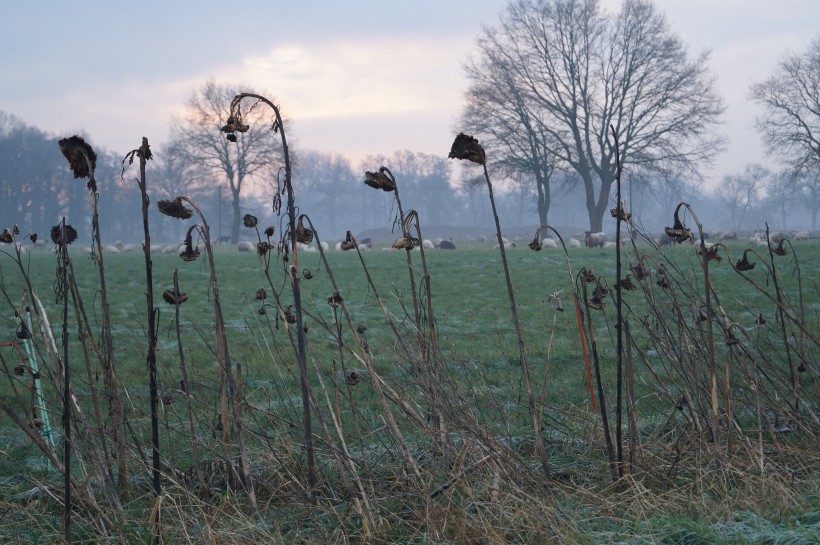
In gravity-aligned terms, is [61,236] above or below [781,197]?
below

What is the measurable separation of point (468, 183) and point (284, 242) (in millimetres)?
31846

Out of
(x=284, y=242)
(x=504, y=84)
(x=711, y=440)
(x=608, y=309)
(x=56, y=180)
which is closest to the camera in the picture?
(x=284, y=242)

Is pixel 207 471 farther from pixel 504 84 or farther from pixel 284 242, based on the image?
pixel 504 84

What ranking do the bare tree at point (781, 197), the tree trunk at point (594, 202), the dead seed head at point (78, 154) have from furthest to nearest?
the bare tree at point (781, 197) < the tree trunk at point (594, 202) < the dead seed head at point (78, 154)

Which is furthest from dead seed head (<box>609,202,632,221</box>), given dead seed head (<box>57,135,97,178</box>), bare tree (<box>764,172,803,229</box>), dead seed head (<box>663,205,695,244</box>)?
bare tree (<box>764,172,803,229</box>)

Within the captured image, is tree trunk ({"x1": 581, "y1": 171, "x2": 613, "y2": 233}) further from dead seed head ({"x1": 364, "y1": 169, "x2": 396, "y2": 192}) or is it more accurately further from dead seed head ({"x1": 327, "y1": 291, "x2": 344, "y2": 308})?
dead seed head ({"x1": 364, "y1": 169, "x2": 396, "y2": 192})

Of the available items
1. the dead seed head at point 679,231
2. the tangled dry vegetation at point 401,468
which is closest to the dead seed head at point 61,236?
the tangled dry vegetation at point 401,468

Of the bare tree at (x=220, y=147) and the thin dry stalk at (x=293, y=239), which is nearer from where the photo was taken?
the thin dry stalk at (x=293, y=239)

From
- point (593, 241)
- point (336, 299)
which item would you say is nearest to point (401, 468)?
point (336, 299)

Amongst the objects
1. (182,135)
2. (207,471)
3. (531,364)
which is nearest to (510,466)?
(207,471)

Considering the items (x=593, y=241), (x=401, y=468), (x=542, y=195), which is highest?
(x=542, y=195)

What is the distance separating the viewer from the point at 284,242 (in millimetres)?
2682

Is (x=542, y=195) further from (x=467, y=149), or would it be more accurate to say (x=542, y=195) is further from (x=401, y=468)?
(x=467, y=149)

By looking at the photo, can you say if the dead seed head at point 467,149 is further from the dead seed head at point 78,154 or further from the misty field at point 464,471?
the dead seed head at point 78,154
